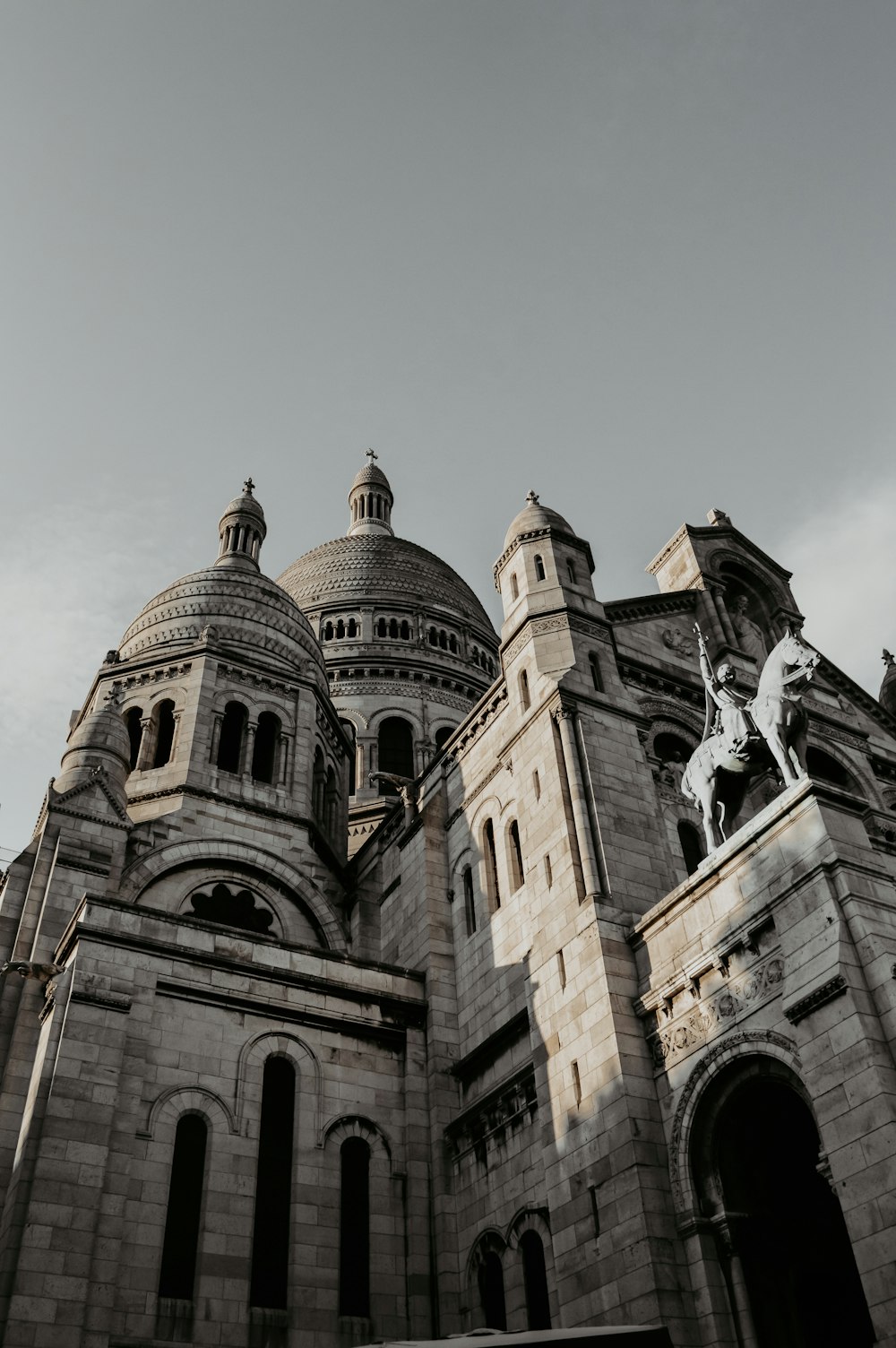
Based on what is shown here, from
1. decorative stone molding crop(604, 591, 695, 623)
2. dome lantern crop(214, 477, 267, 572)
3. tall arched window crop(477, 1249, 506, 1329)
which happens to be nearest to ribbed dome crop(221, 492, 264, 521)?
dome lantern crop(214, 477, 267, 572)

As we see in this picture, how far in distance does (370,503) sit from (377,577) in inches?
594

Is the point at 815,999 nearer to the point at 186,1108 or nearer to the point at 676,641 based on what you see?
→ the point at 186,1108

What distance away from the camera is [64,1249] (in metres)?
18.4

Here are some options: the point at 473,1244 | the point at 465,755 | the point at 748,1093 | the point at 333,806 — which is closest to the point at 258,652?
the point at 333,806

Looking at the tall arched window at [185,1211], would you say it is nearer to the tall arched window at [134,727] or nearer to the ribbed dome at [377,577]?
Result: the tall arched window at [134,727]

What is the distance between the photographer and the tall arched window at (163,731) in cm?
3297

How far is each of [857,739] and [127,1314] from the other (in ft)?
71.3

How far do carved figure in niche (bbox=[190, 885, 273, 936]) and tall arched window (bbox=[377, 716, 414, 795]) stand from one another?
1782 cm

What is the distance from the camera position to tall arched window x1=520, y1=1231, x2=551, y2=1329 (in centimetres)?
2002

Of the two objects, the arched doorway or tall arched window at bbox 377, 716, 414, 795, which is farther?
tall arched window at bbox 377, 716, 414, 795

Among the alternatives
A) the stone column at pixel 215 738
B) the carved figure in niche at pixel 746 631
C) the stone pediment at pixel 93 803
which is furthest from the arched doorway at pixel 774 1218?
the stone column at pixel 215 738

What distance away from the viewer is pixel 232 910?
98.5 feet

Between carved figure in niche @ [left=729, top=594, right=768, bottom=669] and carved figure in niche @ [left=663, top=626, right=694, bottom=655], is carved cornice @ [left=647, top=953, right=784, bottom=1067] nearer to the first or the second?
carved figure in niche @ [left=663, top=626, right=694, bottom=655]

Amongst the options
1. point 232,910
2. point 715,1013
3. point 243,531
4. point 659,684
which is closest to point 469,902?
point 232,910
